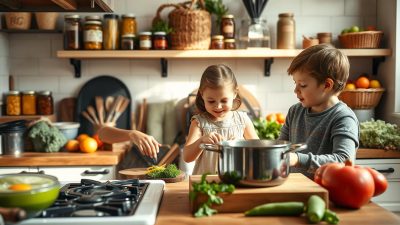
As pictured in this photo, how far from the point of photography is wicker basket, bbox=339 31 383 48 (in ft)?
11.3

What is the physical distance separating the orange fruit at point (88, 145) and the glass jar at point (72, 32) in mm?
660

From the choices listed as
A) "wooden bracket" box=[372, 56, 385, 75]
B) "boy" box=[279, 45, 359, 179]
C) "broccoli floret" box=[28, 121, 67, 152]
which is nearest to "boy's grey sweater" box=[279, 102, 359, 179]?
"boy" box=[279, 45, 359, 179]

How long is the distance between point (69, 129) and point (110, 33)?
2.31 ft

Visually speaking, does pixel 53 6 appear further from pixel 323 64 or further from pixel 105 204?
pixel 323 64

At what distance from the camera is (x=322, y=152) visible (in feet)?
6.38

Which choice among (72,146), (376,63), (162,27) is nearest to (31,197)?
(72,146)

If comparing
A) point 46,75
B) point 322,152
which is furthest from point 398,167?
point 46,75

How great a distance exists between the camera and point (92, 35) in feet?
11.3

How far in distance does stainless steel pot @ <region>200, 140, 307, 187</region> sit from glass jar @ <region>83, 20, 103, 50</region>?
2.21 metres

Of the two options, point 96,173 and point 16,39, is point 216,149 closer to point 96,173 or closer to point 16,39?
point 96,173

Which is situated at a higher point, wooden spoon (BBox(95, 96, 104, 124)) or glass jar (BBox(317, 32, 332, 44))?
glass jar (BBox(317, 32, 332, 44))

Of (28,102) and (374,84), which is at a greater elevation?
(374,84)

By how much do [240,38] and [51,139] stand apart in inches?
56.3

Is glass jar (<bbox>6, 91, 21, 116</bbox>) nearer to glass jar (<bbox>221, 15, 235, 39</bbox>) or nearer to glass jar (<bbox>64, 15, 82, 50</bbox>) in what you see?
glass jar (<bbox>64, 15, 82, 50</bbox>)
